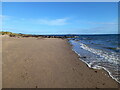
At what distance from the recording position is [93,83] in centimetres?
479

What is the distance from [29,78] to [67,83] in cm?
162

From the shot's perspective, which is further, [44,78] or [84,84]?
[44,78]

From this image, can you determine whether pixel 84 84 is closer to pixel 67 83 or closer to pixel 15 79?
pixel 67 83

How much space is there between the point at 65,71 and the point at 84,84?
1.56 meters

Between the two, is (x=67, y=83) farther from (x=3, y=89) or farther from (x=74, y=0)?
(x=74, y=0)

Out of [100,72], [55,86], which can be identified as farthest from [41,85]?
[100,72]

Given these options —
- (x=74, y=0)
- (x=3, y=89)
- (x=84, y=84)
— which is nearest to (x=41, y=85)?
(x=3, y=89)

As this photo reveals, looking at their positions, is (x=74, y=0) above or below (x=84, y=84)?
above

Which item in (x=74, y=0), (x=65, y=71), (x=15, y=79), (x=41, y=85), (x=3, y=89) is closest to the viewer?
(x=3, y=89)

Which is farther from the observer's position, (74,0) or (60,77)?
(74,0)

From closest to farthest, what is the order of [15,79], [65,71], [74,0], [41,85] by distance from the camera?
[41,85], [15,79], [65,71], [74,0]

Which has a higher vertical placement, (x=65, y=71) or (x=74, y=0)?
(x=74, y=0)

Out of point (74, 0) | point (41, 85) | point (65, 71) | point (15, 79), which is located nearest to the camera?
point (41, 85)

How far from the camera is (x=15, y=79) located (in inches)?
196
